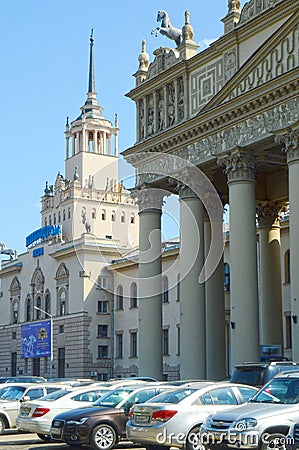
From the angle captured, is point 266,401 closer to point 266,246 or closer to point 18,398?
point 18,398

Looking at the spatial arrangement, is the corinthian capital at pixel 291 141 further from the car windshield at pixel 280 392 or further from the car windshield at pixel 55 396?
the car windshield at pixel 280 392

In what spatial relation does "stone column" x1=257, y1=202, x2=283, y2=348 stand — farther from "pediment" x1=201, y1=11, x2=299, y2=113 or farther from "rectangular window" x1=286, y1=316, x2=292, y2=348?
"pediment" x1=201, y1=11, x2=299, y2=113

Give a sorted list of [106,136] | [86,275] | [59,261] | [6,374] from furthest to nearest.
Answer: [106,136] < [6,374] < [59,261] < [86,275]

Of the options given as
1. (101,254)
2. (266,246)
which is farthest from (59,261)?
(266,246)

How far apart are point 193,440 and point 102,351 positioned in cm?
5833

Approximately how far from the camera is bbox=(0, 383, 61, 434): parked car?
89.5 feet

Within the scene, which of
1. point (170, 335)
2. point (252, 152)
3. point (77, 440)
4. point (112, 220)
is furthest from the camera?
point (112, 220)


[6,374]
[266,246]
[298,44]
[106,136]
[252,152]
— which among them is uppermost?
[106,136]

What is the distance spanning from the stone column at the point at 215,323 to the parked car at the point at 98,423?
14.9 meters

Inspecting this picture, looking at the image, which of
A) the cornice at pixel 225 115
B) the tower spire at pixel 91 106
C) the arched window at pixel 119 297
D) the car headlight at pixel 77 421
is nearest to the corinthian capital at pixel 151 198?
the cornice at pixel 225 115

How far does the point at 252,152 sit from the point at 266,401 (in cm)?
1805

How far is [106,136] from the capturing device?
11156 cm

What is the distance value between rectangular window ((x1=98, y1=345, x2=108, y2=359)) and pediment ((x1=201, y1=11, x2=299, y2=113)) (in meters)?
45.6

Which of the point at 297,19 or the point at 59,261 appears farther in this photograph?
the point at 59,261
